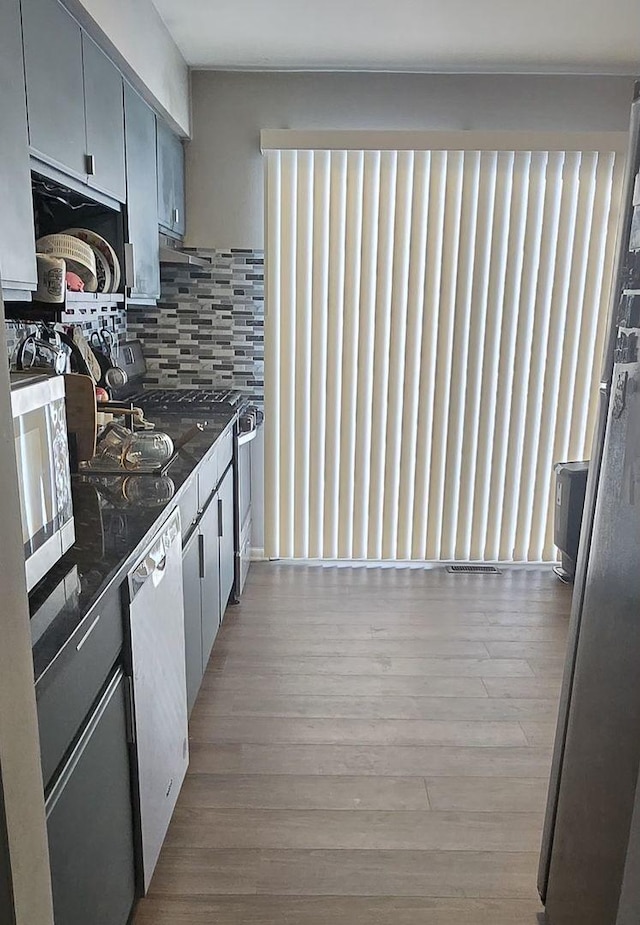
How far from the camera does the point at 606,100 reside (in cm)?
356

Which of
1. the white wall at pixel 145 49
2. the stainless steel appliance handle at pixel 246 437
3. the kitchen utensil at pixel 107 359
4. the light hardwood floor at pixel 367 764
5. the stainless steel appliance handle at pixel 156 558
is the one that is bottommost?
the light hardwood floor at pixel 367 764

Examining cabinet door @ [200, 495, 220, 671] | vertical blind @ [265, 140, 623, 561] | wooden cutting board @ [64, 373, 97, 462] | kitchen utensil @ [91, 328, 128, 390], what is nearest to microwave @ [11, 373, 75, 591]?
wooden cutting board @ [64, 373, 97, 462]

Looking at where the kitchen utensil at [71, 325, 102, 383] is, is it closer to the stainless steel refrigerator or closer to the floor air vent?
the stainless steel refrigerator

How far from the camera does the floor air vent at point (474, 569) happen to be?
3949 millimetres

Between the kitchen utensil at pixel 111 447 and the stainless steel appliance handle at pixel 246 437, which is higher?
the kitchen utensil at pixel 111 447

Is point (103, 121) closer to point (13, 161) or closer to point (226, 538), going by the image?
point (13, 161)

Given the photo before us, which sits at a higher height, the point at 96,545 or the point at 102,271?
the point at 102,271

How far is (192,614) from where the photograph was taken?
91.7 inches

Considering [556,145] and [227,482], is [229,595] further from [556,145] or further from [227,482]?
[556,145]

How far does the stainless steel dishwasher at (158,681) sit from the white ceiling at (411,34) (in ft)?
6.77

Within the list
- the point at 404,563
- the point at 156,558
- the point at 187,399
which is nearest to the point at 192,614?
the point at 156,558

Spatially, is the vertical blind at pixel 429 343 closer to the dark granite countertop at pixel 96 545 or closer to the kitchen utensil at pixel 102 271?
the kitchen utensil at pixel 102 271

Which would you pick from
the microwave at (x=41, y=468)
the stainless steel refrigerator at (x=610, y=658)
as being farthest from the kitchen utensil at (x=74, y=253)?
the stainless steel refrigerator at (x=610, y=658)

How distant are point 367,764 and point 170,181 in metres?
2.58
